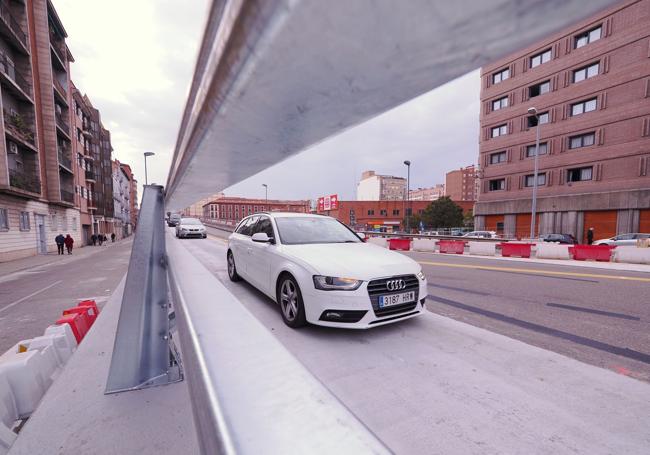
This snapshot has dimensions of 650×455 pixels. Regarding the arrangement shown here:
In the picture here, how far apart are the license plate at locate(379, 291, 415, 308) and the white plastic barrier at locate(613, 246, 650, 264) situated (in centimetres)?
1207

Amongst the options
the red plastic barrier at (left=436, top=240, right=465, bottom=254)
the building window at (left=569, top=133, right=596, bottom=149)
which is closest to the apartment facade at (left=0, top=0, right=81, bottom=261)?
the red plastic barrier at (left=436, top=240, right=465, bottom=254)

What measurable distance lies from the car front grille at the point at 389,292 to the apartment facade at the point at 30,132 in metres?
20.2

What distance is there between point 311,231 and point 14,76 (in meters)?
23.3

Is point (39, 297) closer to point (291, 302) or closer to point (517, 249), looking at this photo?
point (291, 302)

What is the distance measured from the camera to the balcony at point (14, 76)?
52.1ft

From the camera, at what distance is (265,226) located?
209 inches

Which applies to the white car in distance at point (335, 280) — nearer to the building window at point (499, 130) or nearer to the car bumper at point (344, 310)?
the car bumper at point (344, 310)

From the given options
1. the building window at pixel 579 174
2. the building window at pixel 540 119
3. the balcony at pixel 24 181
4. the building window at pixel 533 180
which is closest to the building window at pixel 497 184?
the building window at pixel 533 180

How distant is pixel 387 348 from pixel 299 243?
1.95 m

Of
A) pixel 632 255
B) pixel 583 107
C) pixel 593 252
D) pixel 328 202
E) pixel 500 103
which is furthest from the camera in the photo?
pixel 328 202

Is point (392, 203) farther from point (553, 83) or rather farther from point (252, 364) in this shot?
point (252, 364)

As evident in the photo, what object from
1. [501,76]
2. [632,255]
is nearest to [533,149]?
[501,76]

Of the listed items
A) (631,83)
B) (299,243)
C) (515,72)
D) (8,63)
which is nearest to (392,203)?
(515,72)

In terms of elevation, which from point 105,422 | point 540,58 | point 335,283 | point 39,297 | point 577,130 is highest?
point 540,58
